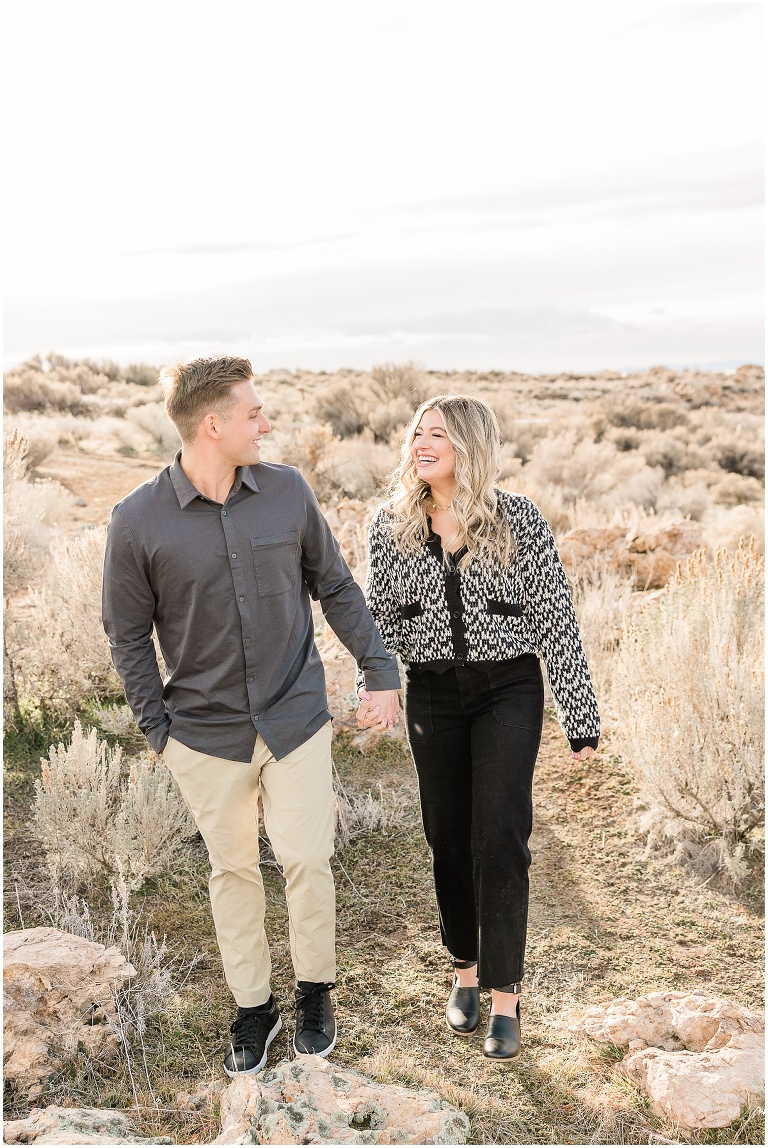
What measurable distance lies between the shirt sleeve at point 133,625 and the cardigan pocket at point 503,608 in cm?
101

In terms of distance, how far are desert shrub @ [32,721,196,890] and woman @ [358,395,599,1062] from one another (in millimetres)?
1449

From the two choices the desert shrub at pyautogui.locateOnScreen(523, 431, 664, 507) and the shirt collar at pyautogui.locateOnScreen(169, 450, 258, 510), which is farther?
the desert shrub at pyautogui.locateOnScreen(523, 431, 664, 507)

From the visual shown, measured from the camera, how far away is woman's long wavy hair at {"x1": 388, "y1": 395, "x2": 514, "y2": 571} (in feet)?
9.32

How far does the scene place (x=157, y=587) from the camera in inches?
106

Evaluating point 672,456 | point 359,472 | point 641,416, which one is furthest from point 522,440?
point 641,416

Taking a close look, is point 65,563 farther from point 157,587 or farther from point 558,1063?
point 558,1063

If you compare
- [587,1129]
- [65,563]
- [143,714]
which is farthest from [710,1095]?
[65,563]

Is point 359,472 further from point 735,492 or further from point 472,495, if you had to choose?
point 472,495

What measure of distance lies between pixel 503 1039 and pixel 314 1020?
0.60m

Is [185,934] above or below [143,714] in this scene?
below

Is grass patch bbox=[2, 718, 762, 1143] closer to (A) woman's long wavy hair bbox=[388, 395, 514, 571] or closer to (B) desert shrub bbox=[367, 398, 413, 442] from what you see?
(A) woman's long wavy hair bbox=[388, 395, 514, 571]

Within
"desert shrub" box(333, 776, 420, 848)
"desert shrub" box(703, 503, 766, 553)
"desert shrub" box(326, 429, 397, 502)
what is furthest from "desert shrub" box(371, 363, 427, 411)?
"desert shrub" box(333, 776, 420, 848)

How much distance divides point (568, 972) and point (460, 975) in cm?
53

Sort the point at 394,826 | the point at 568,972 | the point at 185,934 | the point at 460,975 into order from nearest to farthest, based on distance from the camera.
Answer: the point at 460,975 → the point at 568,972 → the point at 185,934 → the point at 394,826
